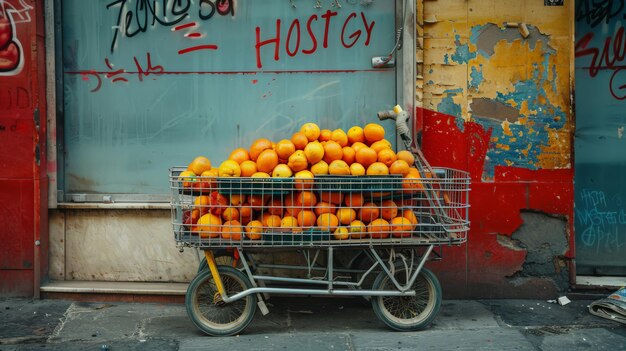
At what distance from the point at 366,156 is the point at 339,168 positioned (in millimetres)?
245

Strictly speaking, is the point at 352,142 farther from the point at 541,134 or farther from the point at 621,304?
the point at 621,304

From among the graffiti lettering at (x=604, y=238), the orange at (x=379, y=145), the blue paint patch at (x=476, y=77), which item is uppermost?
the blue paint patch at (x=476, y=77)

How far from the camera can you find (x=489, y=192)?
6133 millimetres

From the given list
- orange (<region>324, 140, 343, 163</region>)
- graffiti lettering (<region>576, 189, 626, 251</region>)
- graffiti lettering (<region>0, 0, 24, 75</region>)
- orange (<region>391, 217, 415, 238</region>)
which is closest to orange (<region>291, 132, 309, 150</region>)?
orange (<region>324, 140, 343, 163</region>)

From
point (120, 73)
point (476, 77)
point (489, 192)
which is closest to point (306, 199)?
point (489, 192)

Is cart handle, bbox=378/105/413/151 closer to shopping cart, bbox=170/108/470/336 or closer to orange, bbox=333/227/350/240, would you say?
shopping cart, bbox=170/108/470/336

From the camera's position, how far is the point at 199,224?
4.84 metres

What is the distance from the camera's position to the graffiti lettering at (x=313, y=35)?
6266 mm

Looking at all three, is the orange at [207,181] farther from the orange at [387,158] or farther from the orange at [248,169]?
the orange at [387,158]

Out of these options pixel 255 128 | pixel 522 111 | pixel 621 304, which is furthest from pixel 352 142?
pixel 621 304

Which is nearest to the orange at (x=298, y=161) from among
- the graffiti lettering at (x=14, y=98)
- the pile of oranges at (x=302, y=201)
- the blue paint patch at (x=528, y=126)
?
the pile of oranges at (x=302, y=201)

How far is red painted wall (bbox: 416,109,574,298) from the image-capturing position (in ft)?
20.1

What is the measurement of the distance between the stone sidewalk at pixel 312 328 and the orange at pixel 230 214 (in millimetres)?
944

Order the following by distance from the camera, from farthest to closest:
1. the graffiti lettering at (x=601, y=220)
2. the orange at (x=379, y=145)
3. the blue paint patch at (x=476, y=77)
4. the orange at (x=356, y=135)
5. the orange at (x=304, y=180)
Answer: the graffiti lettering at (x=601, y=220), the blue paint patch at (x=476, y=77), the orange at (x=356, y=135), the orange at (x=379, y=145), the orange at (x=304, y=180)
